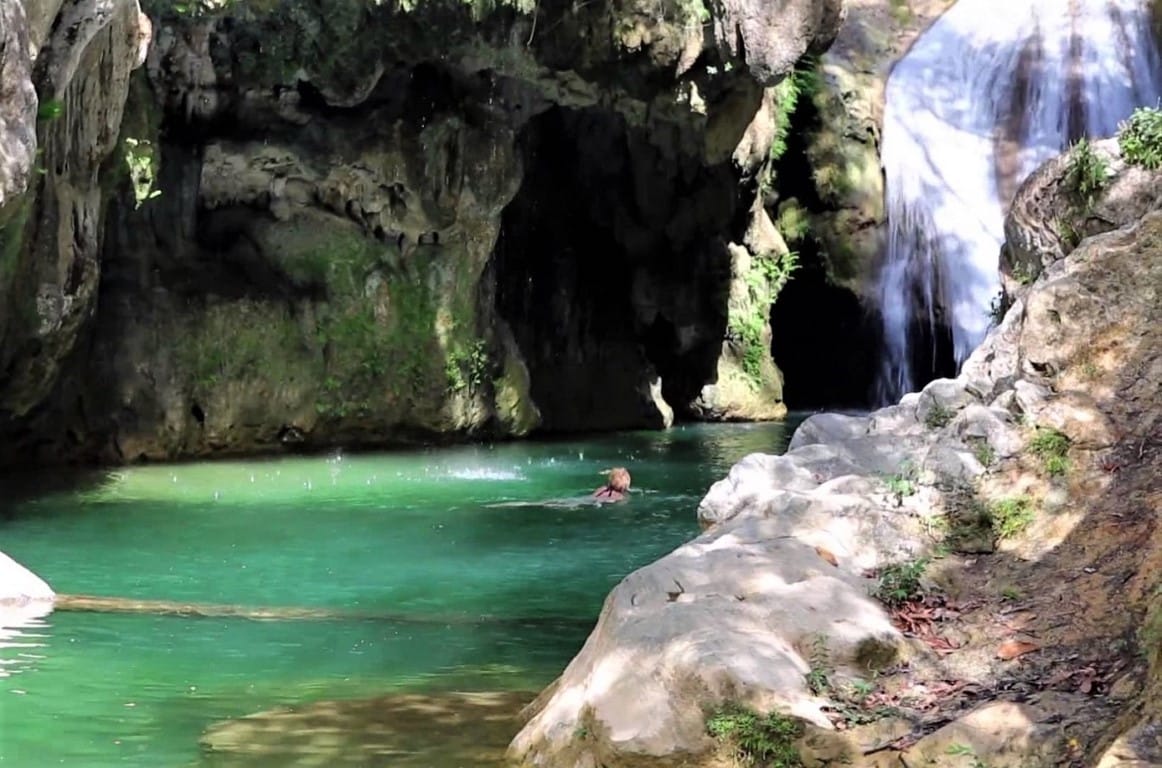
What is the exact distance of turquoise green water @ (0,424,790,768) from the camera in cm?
741

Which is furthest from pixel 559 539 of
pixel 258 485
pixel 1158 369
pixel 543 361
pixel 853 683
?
pixel 543 361

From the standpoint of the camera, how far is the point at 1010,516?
22.4 ft

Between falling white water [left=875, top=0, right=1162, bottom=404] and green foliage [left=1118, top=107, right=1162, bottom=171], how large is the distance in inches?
589

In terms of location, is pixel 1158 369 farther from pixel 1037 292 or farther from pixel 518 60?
pixel 518 60

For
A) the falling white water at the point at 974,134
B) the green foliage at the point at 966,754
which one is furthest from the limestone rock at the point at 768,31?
the green foliage at the point at 966,754

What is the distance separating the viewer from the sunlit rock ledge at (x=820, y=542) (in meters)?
5.46

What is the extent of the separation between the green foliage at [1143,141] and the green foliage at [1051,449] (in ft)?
10.7

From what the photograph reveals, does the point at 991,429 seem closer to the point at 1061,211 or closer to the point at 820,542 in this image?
the point at 820,542

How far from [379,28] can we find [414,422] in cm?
577

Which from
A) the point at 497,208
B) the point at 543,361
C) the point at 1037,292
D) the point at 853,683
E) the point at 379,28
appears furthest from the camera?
the point at 543,361

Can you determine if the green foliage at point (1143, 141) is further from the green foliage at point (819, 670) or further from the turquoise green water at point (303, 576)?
the green foliage at point (819, 670)

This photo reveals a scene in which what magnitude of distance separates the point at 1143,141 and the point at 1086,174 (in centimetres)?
41

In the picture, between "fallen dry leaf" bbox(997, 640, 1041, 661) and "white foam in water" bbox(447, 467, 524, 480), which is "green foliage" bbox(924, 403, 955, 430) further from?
"white foam in water" bbox(447, 467, 524, 480)

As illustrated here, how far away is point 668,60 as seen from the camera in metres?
19.0
